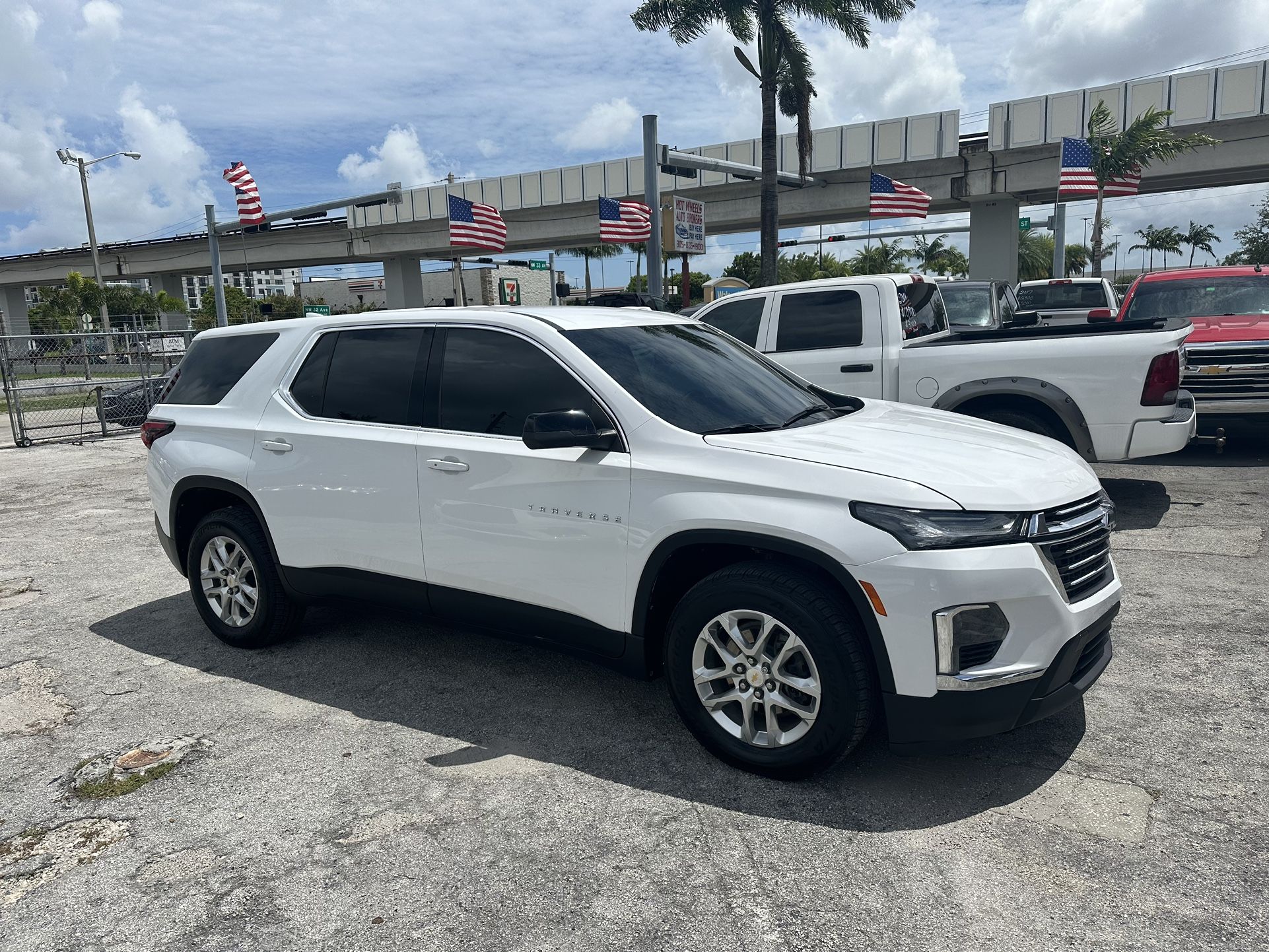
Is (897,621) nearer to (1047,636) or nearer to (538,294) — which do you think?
(1047,636)

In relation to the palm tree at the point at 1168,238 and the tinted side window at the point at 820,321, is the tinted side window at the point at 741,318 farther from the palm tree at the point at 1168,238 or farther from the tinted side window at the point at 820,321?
the palm tree at the point at 1168,238

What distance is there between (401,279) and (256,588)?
49.7m

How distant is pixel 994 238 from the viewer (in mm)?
36500

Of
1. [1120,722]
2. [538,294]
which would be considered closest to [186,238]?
[538,294]

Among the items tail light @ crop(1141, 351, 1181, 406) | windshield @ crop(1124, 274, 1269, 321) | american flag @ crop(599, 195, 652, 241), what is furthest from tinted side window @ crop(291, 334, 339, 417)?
american flag @ crop(599, 195, 652, 241)

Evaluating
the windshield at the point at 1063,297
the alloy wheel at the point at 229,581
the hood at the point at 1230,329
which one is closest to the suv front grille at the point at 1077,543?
the alloy wheel at the point at 229,581

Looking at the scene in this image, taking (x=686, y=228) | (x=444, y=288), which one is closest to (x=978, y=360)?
(x=686, y=228)

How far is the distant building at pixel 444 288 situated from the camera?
72.6 metres

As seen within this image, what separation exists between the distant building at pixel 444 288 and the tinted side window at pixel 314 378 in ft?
182

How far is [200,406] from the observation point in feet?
17.4

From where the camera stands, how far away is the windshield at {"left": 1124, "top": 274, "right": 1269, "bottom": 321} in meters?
10.5

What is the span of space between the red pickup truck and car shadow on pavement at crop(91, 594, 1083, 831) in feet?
21.9

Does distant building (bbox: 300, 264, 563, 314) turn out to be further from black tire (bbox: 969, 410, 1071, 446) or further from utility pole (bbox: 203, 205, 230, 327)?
black tire (bbox: 969, 410, 1071, 446)

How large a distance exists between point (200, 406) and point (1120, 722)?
487cm
